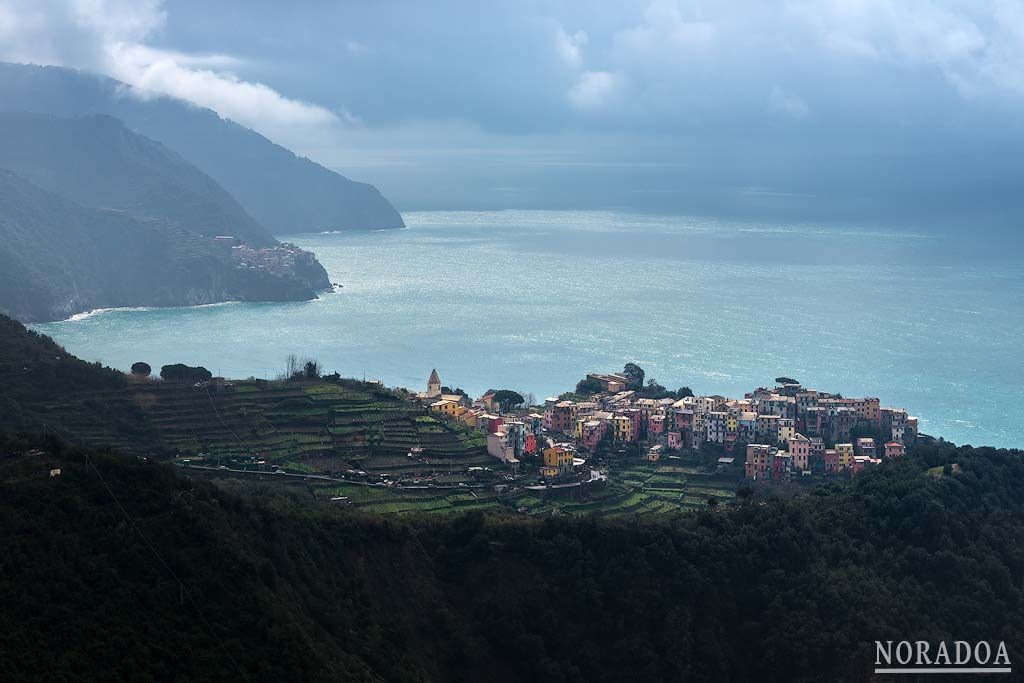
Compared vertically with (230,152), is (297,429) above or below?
below

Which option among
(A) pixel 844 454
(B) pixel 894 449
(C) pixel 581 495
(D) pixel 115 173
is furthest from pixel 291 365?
(D) pixel 115 173

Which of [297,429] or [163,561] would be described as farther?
[297,429]

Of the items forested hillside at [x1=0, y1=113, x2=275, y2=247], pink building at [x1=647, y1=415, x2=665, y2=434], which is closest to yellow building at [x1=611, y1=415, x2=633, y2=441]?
pink building at [x1=647, y1=415, x2=665, y2=434]

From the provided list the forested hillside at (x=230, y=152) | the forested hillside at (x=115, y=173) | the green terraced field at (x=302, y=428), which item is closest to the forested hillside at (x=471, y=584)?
the green terraced field at (x=302, y=428)

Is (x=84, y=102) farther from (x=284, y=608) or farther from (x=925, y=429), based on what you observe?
(x=284, y=608)

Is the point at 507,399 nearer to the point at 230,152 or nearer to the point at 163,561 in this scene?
the point at 163,561

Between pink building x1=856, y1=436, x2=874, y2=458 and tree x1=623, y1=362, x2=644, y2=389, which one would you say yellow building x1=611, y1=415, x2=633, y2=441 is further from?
pink building x1=856, y1=436, x2=874, y2=458

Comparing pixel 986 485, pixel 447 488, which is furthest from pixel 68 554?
pixel 986 485
